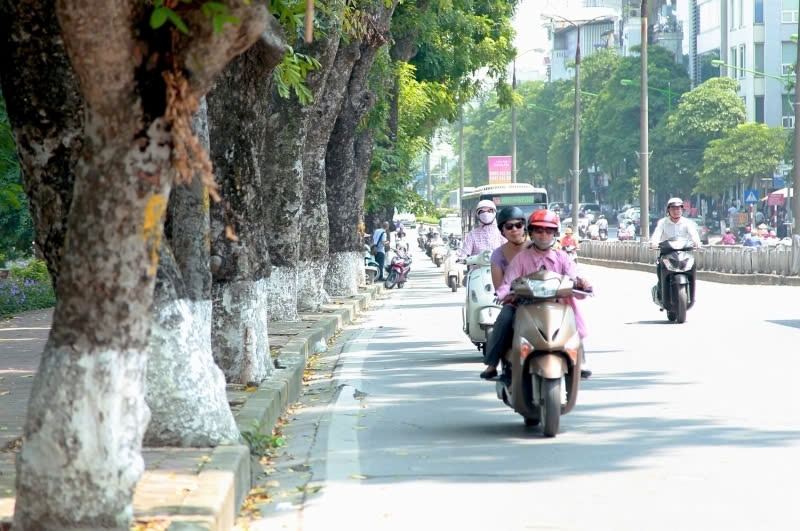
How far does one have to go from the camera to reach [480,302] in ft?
46.4

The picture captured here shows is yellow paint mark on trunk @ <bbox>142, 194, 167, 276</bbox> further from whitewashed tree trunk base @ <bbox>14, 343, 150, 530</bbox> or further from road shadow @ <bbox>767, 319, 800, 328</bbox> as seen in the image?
road shadow @ <bbox>767, 319, 800, 328</bbox>

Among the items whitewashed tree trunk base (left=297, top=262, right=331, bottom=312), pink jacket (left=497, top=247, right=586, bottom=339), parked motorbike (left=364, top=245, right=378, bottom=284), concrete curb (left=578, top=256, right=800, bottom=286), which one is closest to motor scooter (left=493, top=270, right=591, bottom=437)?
pink jacket (left=497, top=247, right=586, bottom=339)

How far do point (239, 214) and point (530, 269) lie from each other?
261 centimetres

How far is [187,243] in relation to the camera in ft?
29.6

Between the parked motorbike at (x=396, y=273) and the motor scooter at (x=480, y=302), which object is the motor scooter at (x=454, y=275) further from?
the motor scooter at (x=480, y=302)

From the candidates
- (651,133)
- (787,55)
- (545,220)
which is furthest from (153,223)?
(651,133)

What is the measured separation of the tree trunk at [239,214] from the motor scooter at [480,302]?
9.02 ft

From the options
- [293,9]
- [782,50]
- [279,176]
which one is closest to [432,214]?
[279,176]

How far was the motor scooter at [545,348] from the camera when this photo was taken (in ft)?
30.1

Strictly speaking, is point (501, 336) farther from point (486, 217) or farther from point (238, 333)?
point (486, 217)

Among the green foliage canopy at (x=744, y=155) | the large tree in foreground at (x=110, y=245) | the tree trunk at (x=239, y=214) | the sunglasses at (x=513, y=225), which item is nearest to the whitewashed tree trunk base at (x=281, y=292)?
the tree trunk at (x=239, y=214)

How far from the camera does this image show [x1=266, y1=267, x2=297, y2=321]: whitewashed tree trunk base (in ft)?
61.6

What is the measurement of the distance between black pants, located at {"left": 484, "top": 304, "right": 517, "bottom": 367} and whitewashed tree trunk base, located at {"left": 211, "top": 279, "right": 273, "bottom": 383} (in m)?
2.48

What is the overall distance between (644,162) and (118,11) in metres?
37.0
